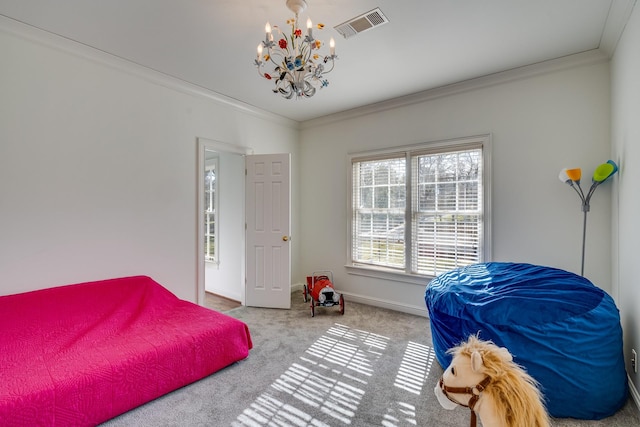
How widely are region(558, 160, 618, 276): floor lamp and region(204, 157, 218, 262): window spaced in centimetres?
441

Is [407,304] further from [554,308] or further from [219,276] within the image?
[219,276]

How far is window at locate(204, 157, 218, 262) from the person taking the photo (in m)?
4.95

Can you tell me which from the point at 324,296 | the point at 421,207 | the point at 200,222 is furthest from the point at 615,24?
the point at 200,222

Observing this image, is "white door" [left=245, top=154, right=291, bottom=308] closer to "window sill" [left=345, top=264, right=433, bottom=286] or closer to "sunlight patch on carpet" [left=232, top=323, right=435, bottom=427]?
"window sill" [left=345, top=264, right=433, bottom=286]

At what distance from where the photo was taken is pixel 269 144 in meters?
4.63

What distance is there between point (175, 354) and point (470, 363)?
197cm

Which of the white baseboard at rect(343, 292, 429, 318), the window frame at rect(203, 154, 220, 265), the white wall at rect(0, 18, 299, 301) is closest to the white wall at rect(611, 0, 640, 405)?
the white baseboard at rect(343, 292, 429, 318)

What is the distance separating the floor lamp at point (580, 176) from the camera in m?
2.57

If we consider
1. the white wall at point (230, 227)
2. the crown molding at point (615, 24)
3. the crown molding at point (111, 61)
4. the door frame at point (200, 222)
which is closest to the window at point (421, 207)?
the crown molding at point (615, 24)

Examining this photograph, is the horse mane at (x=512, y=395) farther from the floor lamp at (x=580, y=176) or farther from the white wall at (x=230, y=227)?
the white wall at (x=230, y=227)

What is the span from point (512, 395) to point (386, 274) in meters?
3.06

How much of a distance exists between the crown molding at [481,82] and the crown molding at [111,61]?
1.43m

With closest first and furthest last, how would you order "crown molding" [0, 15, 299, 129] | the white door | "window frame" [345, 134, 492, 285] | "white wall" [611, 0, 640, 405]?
"white wall" [611, 0, 640, 405] → "crown molding" [0, 15, 299, 129] → "window frame" [345, 134, 492, 285] → the white door

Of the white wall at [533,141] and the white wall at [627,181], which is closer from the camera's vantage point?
the white wall at [627,181]
